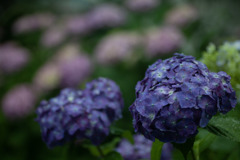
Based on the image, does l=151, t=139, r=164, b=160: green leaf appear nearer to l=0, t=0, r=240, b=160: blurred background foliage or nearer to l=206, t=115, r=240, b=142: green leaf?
l=206, t=115, r=240, b=142: green leaf

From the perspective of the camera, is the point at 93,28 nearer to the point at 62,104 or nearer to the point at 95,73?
the point at 95,73

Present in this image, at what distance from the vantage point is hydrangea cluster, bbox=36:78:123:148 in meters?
0.91

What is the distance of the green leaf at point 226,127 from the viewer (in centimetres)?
73

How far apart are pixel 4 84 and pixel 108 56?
4.20 ft

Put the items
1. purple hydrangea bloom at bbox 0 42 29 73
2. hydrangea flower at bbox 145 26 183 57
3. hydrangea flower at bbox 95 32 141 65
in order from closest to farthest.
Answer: hydrangea flower at bbox 145 26 183 57
hydrangea flower at bbox 95 32 141 65
purple hydrangea bloom at bbox 0 42 29 73

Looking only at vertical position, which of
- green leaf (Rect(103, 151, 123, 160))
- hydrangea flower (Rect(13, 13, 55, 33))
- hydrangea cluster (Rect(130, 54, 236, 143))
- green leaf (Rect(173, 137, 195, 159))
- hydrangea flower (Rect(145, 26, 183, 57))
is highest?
hydrangea cluster (Rect(130, 54, 236, 143))

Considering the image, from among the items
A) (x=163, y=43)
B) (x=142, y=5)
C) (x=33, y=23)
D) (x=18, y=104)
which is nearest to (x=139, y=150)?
(x=163, y=43)

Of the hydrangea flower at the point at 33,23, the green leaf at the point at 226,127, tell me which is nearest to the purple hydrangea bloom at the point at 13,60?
the hydrangea flower at the point at 33,23

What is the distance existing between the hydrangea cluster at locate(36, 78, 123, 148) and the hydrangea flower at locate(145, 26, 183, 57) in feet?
3.89

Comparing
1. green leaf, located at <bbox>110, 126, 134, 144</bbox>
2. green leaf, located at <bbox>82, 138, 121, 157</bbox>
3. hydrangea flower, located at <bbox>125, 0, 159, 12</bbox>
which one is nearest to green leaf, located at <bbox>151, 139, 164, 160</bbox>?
green leaf, located at <bbox>110, 126, 134, 144</bbox>

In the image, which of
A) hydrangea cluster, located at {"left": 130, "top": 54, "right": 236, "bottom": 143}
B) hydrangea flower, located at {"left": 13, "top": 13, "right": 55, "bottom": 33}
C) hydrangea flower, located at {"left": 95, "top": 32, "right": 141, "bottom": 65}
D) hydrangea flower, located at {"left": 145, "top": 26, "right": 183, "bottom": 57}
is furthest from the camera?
hydrangea flower, located at {"left": 13, "top": 13, "right": 55, "bottom": 33}

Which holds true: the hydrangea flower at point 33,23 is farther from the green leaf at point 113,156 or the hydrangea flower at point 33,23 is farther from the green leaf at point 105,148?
the green leaf at point 113,156

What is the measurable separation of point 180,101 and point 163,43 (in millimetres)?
1509

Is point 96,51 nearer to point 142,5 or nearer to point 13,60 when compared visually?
point 142,5
